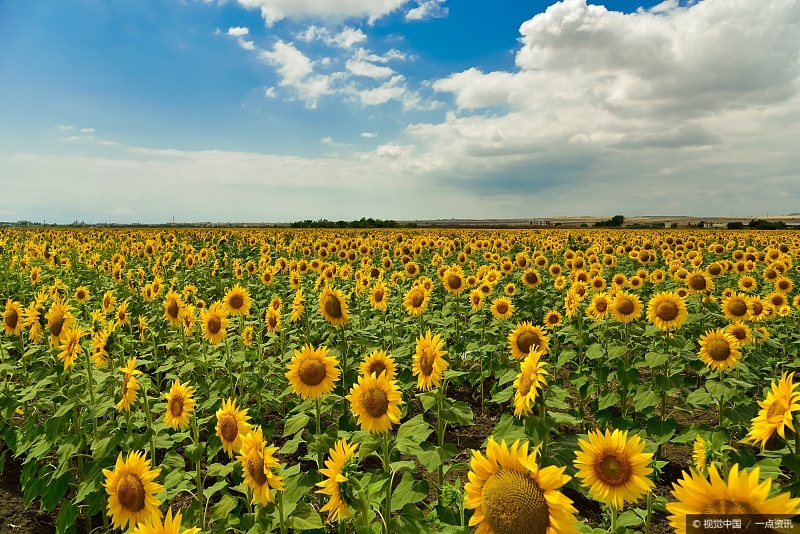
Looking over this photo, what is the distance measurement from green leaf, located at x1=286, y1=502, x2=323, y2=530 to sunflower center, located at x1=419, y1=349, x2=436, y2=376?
4.48 feet

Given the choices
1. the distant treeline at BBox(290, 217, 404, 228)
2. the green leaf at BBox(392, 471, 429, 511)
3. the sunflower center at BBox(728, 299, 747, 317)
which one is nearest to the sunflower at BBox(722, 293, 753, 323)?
the sunflower center at BBox(728, 299, 747, 317)

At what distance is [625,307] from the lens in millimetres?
6230

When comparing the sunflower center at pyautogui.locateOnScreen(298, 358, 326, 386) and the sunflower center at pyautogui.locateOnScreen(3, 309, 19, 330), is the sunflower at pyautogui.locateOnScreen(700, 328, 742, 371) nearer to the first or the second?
the sunflower center at pyautogui.locateOnScreen(298, 358, 326, 386)

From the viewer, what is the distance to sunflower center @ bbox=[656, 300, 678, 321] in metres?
5.77

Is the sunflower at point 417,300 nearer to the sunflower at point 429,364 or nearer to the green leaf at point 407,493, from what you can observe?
the sunflower at point 429,364

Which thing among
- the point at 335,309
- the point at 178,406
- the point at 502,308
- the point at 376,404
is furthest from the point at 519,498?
the point at 502,308

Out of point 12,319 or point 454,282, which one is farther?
point 454,282

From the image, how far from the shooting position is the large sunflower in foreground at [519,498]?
1946 mm

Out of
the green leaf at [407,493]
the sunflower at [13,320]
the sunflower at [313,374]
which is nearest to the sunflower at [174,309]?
the sunflower at [13,320]

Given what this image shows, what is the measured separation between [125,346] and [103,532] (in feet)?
10.3

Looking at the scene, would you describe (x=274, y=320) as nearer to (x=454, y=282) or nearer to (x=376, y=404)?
(x=454, y=282)

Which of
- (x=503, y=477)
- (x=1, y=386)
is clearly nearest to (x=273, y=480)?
(x=503, y=477)

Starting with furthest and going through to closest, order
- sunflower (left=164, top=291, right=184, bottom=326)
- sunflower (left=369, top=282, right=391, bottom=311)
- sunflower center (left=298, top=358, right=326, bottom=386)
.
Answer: sunflower (left=369, top=282, right=391, bottom=311), sunflower (left=164, top=291, right=184, bottom=326), sunflower center (left=298, top=358, right=326, bottom=386)

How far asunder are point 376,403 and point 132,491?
1683mm
